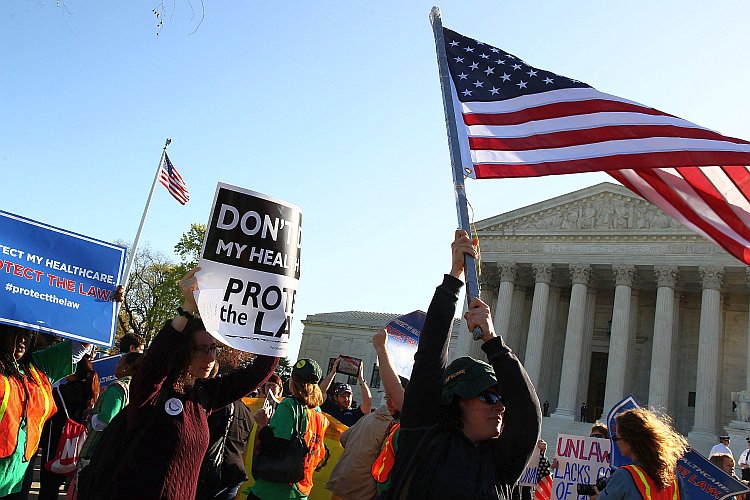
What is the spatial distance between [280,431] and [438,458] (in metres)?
2.88

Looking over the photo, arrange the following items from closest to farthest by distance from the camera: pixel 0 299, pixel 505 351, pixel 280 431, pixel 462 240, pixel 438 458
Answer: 1. pixel 438 458
2. pixel 505 351
3. pixel 462 240
4. pixel 0 299
5. pixel 280 431

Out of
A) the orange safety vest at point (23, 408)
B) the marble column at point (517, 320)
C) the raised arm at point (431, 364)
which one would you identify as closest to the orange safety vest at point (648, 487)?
the raised arm at point (431, 364)

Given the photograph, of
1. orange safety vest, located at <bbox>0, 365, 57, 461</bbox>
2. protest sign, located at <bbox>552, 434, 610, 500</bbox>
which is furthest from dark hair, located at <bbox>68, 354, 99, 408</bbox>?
protest sign, located at <bbox>552, 434, 610, 500</bbox>

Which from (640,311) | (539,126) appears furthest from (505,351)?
(640,311)

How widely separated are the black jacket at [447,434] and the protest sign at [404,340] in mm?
5246

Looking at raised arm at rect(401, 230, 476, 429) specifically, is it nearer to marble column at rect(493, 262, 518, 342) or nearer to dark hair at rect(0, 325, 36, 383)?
dark hair at rect(0, 325, 36, 383)

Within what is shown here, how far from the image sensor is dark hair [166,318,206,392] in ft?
11.9

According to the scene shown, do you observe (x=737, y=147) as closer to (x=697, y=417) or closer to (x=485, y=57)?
(x=485, y=57)

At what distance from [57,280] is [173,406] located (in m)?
2.24

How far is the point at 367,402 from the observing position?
788 cm

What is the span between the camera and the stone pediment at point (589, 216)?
41250 mm

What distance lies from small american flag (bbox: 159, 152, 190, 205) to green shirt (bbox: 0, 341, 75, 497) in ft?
55.4

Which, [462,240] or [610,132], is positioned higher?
[610,132]

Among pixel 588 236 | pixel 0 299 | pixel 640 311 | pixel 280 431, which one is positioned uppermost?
pixel 588 236
